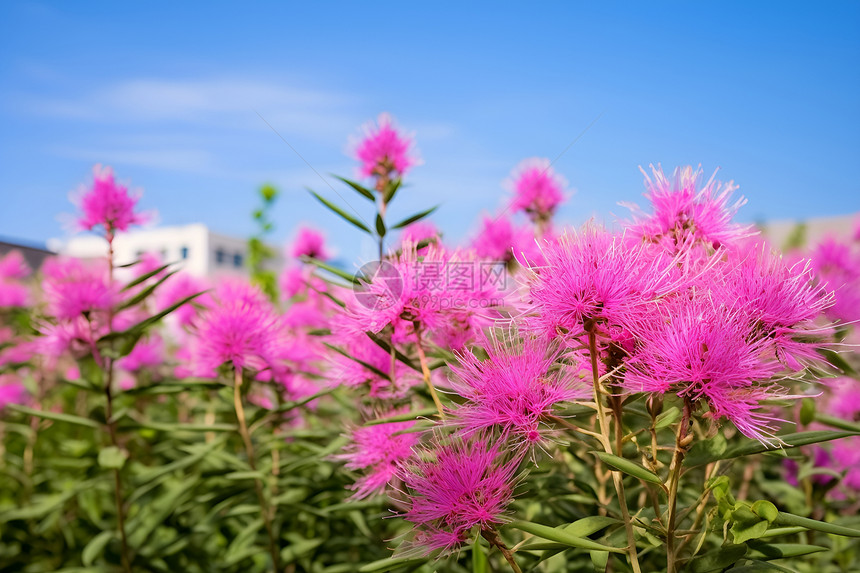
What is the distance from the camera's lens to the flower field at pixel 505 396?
42.5 inches

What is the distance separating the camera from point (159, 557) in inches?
101

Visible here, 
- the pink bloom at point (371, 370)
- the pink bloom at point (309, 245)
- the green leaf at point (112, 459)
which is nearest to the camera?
the pink bloom at point (371, 370)

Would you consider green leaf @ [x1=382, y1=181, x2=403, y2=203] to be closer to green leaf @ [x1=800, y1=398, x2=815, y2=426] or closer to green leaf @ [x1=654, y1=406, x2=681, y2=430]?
green leaf @ [x1=654, y1=406, x2=681, y2=430]

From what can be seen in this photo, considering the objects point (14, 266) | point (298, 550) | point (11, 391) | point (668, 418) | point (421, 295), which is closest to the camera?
point (668, 418)

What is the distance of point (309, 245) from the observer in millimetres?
3697

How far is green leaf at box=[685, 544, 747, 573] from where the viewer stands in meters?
1.15

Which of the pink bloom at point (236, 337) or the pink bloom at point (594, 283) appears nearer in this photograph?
the pink bloom at point (594, 283)

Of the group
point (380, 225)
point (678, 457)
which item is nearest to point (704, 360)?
point (678, 457)

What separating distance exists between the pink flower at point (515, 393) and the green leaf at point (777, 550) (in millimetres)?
532

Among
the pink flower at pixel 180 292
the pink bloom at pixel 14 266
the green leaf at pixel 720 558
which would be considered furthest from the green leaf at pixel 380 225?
the pink bloom at pixel 14 266

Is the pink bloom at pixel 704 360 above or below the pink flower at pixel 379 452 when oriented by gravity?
above

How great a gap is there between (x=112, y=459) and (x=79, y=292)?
0.61 m

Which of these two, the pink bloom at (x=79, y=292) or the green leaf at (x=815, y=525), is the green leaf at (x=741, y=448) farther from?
the pink bloom at (x=79, y=292)

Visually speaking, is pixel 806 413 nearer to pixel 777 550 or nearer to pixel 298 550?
pixel 777 550
